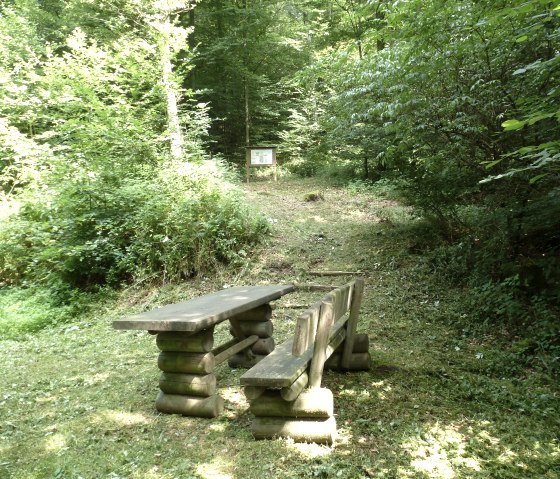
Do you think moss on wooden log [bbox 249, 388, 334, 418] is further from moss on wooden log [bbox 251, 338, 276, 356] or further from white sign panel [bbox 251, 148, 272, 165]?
white sign panel [bbox 251, 148, 272, 165]

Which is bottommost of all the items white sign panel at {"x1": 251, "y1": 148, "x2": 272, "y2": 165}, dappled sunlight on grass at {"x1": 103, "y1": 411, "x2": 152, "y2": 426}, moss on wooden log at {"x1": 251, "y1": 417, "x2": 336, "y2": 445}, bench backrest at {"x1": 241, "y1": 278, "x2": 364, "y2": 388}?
dappled sunlight on grass at {"x1": 103, "y1": 411, "x2": 152, "y2": 426}

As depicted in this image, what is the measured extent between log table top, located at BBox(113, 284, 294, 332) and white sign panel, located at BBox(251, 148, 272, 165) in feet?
40.7

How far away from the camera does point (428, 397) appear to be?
3871 millimetres

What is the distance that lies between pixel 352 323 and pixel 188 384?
1798 mm

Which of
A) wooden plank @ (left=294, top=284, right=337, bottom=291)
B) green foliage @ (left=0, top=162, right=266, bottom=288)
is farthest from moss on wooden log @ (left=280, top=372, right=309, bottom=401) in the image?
green foliage @ (left=0, top=162, right=266, bottom=288)

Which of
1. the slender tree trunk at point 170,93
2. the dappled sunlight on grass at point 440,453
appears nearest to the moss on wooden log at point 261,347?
the dappled sunlight on grass at point 440,453

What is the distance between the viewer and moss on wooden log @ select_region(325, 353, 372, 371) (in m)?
4.47

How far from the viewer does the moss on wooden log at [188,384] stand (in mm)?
3662

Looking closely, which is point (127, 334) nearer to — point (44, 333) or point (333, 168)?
point (44, 333)

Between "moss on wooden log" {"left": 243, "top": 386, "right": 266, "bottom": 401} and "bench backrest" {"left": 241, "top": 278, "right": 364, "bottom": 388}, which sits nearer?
"bench backrest" {"left": 241, "top": 278, "right": 364, "bottom": 388}

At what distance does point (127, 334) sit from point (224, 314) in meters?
3.60

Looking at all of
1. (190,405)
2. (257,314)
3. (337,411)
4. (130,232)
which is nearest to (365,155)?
(130,232)

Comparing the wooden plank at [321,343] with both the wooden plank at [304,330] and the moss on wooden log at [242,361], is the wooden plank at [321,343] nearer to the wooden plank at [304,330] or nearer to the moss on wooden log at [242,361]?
the wooden plank at [304,330]

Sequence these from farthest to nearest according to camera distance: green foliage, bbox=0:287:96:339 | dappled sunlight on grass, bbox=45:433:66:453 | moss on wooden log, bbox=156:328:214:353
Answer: green foliage, bbox=0:287:96:339 → moss on wooden log, bbox=156:328:214:353 → dappled sunlight on grass, bbox=45:433:66:453
